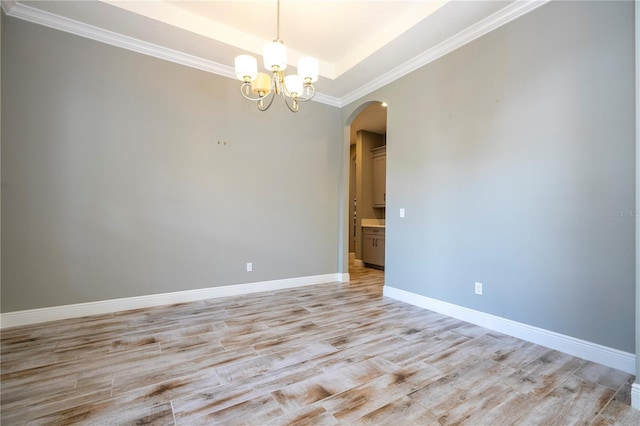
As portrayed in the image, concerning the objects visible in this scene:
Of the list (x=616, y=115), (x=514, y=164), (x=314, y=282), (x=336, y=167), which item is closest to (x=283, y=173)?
(x=336, y=167)

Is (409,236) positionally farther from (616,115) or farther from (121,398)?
(121,398)

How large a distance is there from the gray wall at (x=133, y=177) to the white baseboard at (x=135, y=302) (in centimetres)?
7

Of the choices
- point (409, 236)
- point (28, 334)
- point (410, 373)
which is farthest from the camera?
point (409, 236)

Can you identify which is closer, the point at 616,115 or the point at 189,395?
the point at 189,395

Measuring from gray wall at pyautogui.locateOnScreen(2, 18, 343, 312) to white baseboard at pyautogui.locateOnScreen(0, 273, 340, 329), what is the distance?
0.07 meters

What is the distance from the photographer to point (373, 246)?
6000 mm

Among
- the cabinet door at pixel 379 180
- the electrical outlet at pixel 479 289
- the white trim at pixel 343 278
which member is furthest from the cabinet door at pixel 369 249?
the electrical outlet at pixel 479 289

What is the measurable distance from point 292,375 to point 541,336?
214 cm

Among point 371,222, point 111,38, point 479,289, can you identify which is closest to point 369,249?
point 371,222

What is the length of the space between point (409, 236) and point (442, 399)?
2203mm

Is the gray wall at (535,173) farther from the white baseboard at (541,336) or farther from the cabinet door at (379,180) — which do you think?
the cabinet door at (379,180)

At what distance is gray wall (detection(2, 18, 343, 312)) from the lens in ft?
9.10

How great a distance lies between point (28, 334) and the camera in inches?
99.7

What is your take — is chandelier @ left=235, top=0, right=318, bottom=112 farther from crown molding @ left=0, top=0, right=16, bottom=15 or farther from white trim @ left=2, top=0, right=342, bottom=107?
crown molding @ left=0, top=0, right=16, bottom=15
